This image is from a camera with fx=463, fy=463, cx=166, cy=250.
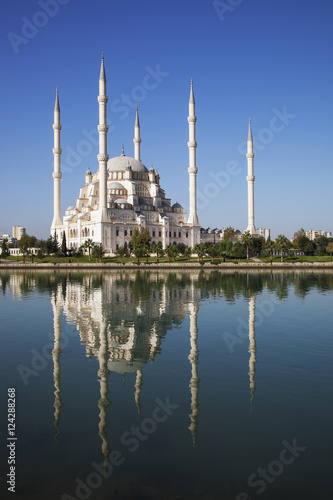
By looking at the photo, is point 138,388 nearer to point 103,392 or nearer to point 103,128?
point 103,392

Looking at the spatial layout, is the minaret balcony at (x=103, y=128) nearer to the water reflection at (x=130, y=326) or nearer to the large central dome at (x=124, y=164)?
the large central dome at (x=124, y=164)

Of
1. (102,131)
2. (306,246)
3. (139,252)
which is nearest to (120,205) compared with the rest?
(102,131)

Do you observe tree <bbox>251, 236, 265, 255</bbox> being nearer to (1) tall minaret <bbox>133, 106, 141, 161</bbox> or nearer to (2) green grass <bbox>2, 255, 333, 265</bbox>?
(2) green grass <bbox>2, 255, 333, 265</bbox>

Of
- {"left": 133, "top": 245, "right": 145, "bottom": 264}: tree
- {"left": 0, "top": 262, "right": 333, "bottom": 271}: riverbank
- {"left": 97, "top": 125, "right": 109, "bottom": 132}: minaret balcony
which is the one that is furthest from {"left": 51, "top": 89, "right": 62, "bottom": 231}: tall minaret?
{"left": 133, "top": 245, "right": 145, "bottom": 264}: tree

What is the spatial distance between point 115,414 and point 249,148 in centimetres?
9035

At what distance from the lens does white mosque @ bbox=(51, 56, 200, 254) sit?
83.2 m

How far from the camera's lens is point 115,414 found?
919 centimetres

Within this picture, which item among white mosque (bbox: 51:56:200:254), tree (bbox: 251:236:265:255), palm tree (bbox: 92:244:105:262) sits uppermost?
white mosque (bbox: 51:56:200:254)

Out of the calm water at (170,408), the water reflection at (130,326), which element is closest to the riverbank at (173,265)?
the water reflection at (130,326)

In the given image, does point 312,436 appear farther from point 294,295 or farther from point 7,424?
point 294,295
